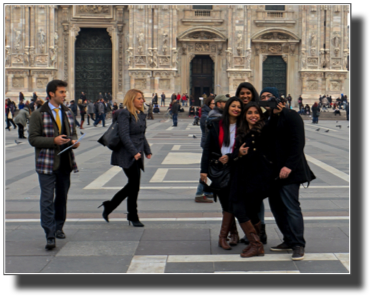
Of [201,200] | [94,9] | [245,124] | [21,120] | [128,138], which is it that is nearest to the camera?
[245,124]

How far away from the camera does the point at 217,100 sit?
731 cm

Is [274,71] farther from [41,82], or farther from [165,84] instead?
[41,82]

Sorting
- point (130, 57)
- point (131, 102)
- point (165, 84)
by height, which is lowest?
point (131, 102)

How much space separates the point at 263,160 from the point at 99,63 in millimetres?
38631

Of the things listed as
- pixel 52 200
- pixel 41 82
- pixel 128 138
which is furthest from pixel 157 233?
pixel 41 82

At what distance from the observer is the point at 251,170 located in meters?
5.36

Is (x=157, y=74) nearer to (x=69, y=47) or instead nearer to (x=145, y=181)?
(x=69, y=47)

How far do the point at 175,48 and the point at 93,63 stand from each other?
22.1 feet

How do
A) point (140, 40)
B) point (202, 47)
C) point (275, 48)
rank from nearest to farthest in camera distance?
point (140, 40) → point (202, 47) → point (275, 48)

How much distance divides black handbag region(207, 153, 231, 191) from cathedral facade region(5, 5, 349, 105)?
117 ft

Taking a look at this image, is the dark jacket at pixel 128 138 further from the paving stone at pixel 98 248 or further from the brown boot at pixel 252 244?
the brown boot at pixel 252 244

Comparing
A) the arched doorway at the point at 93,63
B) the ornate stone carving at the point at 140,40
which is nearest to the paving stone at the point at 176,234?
the ornate stone carving at the point at 140,40

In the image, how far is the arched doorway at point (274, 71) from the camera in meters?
42.8

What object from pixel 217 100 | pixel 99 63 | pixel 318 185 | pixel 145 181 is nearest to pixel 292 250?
pixel 217 100
